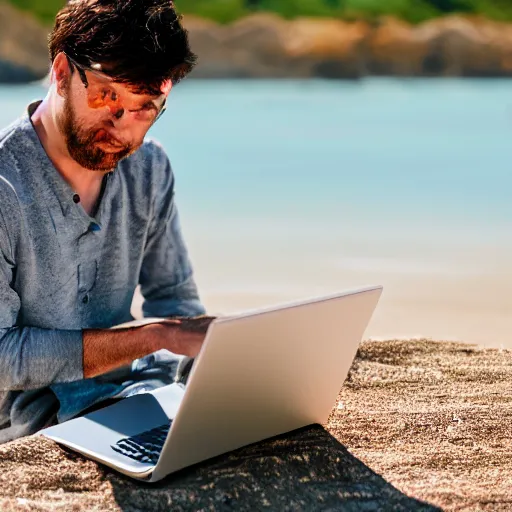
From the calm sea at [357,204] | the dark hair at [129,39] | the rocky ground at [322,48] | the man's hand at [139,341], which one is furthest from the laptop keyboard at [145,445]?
the rocky ground at [322,48]

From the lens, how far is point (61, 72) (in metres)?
1.92

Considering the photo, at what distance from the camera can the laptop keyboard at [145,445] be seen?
1.77 meters

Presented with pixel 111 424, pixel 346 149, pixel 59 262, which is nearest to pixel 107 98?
pixel 59 262

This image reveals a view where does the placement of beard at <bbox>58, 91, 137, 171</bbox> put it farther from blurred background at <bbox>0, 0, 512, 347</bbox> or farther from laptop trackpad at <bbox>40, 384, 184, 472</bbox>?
blurred background at <bbox>0, 0, 512, 347</bbox>

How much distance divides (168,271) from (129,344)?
0.48 m

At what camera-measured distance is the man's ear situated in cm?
192

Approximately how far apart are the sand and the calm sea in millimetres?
1515

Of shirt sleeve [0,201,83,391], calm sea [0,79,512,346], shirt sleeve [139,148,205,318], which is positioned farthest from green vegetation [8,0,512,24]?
shirt sleeve [0,201,83,391]

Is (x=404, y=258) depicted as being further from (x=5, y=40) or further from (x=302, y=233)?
(x=5, y=40)

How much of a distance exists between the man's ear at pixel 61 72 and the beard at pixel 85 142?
0.02 meters

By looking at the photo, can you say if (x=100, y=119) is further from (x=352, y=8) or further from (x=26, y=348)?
(x=352, y=8)

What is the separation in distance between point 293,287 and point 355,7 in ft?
31.5

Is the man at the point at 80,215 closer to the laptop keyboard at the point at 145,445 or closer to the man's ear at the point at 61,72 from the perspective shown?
the man's ear at the point at 61,72

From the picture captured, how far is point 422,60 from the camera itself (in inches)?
494
